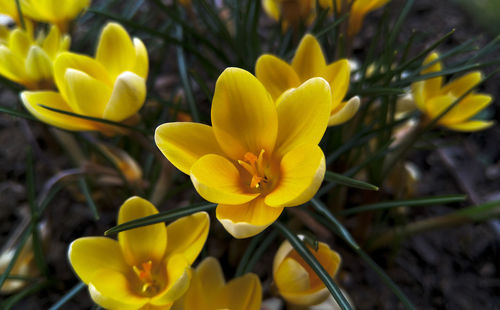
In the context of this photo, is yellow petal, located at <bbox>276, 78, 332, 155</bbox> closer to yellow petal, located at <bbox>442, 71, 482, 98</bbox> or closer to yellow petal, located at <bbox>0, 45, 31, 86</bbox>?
yellow petal, located at <bbox>442, 71, 482, 98</bbox>

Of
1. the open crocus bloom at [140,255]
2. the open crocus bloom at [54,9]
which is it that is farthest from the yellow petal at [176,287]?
the open crocus bloom at [54,9]

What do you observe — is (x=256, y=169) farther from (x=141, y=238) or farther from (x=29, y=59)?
(x=29, y=59)

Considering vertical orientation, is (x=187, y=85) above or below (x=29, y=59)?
below

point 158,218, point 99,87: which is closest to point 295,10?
point 99,87

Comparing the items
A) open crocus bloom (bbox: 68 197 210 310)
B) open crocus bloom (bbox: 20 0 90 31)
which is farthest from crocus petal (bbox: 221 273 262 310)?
open crocus bloom (bbox: 20 0 90 31)

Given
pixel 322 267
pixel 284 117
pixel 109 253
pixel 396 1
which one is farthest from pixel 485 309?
pixel 396 1

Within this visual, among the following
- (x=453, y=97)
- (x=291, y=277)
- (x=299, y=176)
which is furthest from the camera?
(x=453, y=97)

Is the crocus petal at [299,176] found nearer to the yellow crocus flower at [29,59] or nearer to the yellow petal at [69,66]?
the yellow petal at [69,66]

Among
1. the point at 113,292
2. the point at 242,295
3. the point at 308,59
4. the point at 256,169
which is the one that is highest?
the point at 308,59
